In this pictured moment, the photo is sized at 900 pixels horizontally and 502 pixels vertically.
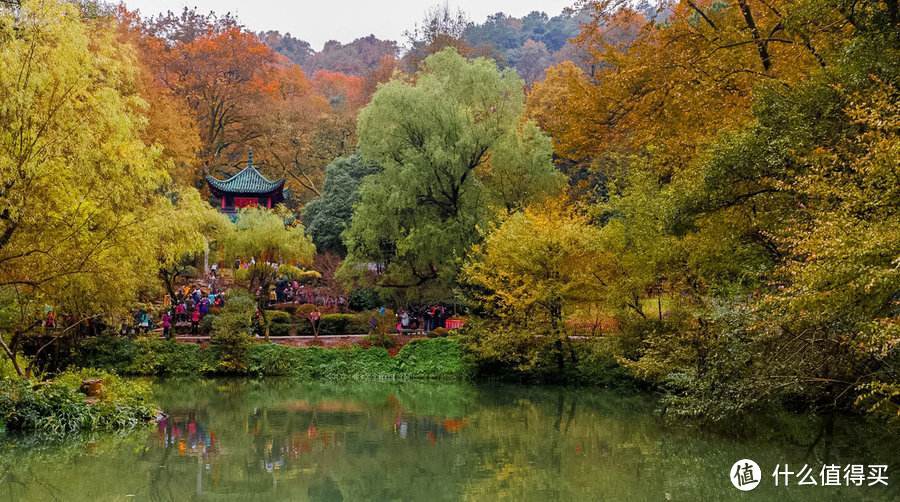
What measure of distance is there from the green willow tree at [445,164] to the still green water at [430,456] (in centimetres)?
761

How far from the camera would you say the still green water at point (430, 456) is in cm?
1020

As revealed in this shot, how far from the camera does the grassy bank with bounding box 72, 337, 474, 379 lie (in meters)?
23.6

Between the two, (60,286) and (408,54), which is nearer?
(60,286)

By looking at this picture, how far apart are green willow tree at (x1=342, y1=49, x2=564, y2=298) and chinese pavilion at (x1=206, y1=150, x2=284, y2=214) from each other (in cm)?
1248

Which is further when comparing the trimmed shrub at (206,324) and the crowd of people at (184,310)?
the trimmed shrub at (206,324)

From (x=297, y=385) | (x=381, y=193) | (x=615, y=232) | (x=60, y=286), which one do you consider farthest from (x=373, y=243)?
(x=60, y=286)

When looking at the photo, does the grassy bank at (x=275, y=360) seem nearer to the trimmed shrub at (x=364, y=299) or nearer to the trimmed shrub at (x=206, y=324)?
the trimmed shrub at (x=206, y=324)

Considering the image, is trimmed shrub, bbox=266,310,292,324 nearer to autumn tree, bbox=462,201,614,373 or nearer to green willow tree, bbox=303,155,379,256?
green willow tree, bbox=303,155,379,256

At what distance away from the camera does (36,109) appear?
12.7m

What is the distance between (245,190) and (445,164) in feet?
49.3

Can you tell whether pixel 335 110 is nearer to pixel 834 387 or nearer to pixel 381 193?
pixel 381 193

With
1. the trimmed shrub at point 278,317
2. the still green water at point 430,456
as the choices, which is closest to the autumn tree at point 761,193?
the still green water at point 430,456

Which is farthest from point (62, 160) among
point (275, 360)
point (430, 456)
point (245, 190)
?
point (245, 190)

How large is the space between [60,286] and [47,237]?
2.52m
